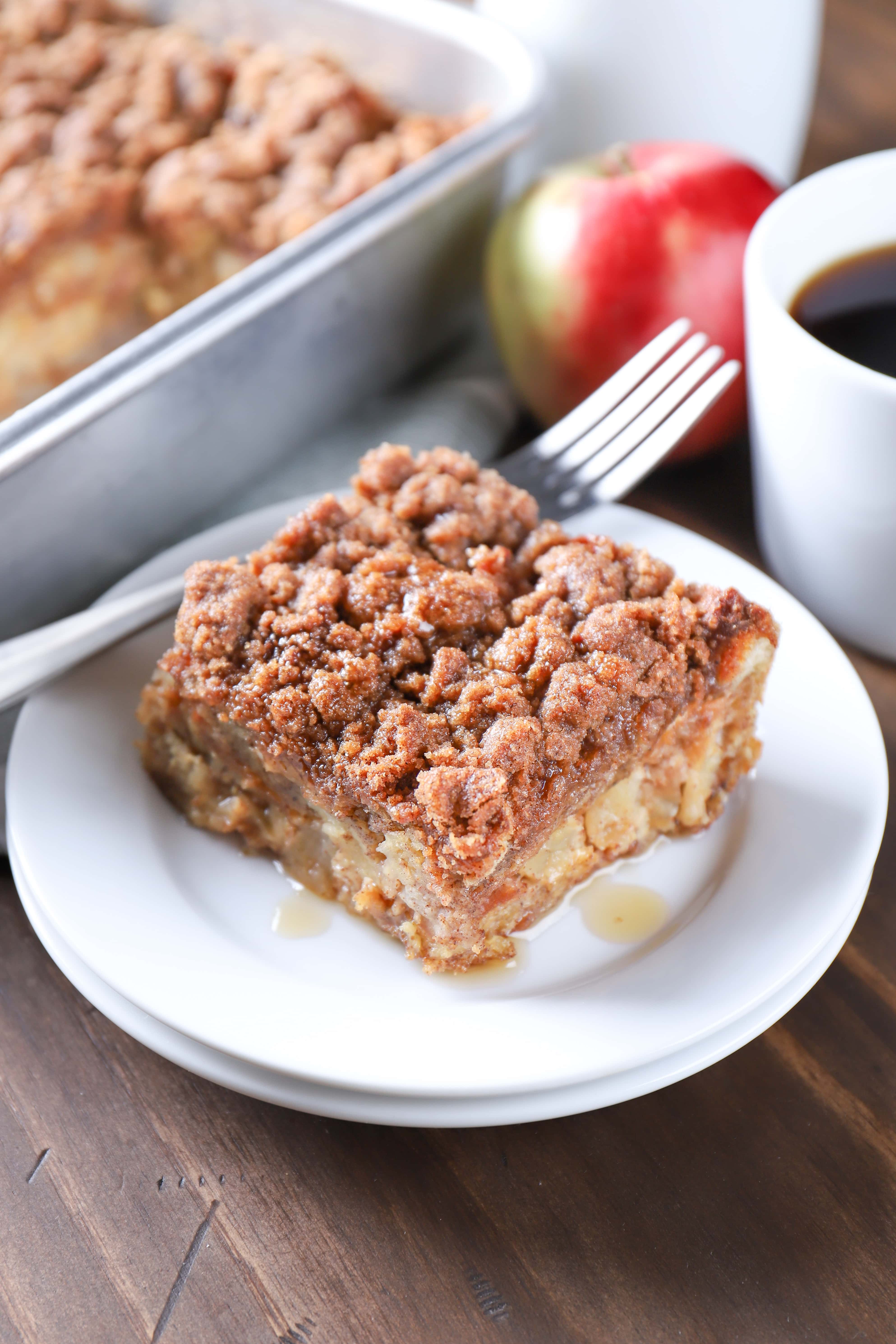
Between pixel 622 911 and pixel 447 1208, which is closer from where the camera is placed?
pixel 447 1208

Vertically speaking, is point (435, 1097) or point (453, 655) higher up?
point (453, 655)

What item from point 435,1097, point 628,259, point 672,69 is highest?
point 672,69

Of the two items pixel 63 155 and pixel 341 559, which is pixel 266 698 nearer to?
pixel 341 559

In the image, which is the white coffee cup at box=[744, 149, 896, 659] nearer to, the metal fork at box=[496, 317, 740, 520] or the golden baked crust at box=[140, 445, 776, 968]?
the metal fork at box=[496, 317, 740, 520]

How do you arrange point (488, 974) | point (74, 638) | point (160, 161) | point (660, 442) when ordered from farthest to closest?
1. point (160, 161)
2. point (660, 442)
3. point (74, 638)
4. point (488, 974)

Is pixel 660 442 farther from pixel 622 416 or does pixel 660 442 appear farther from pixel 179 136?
pixel 179 136

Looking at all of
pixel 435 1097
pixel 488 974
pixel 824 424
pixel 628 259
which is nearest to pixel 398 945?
pixel 488 974

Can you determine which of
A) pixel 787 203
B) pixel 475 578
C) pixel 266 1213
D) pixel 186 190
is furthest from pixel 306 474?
pixel 266 1213

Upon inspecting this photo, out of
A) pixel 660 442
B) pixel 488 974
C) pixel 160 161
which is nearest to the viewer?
pixel 488 974

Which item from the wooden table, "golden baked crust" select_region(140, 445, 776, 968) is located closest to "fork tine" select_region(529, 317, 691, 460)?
"golden baked crust" select_region(140, 445, 776, 968)
